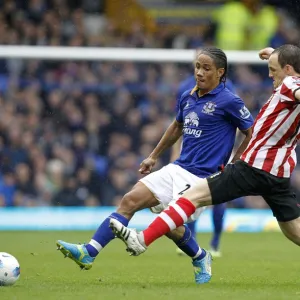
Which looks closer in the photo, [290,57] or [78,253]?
[290,57]

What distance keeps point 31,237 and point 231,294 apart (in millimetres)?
7285

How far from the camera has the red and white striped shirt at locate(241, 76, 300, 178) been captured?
6.78m

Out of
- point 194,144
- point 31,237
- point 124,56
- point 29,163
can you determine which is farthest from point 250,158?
point 29,163

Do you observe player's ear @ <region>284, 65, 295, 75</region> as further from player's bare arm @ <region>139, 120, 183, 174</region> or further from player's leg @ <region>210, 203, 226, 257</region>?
player's leg @ <region>210, 203, 226, 257</region>

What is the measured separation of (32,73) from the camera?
16.8 metres

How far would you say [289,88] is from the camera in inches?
260

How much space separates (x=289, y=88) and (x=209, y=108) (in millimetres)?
985

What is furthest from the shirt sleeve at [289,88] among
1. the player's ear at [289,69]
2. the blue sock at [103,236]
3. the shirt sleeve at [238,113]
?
the blue sock at [103,236]

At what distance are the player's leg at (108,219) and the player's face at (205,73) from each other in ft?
3.14

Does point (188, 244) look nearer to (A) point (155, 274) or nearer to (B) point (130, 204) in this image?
(B) point (130, 204)

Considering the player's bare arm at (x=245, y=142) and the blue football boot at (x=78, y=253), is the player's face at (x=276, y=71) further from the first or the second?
the blue football boot at (x=78, y=253)

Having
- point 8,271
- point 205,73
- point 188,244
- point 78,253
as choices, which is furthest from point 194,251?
point 8,271

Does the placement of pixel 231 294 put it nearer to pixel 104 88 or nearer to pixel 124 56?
pixel 124 56

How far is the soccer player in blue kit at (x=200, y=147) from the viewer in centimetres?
732
